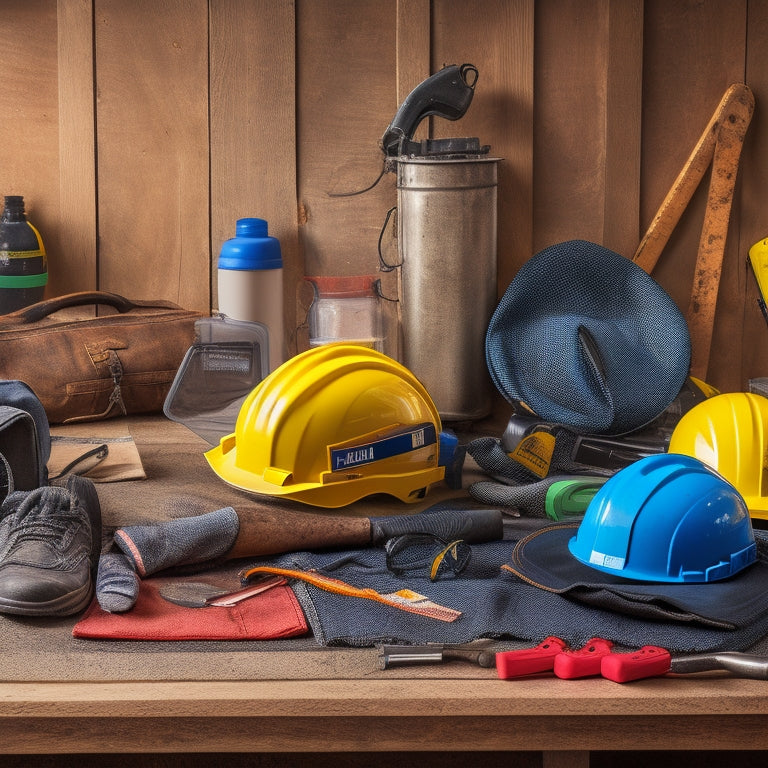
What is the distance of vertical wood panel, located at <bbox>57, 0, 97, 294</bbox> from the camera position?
Answer: 7.98 ft

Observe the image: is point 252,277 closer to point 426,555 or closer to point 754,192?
point 426,555

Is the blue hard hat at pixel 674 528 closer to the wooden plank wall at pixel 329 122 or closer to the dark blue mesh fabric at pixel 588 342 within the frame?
the dark blue mesh fabric at pixel 588 342

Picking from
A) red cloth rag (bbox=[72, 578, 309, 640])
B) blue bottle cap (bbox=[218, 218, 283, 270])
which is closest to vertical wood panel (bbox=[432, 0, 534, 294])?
blue bottle cap (bbox=[218, 218, 283, 270])

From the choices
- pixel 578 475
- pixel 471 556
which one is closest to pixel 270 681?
pixel 471 556

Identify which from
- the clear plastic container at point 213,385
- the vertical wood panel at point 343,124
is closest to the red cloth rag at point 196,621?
the clear plastic container at point 213,385

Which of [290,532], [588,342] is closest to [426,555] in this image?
[290,532]

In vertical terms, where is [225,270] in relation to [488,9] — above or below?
below

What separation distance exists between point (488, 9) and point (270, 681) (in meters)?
1.73

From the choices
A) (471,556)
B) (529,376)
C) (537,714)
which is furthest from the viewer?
(529,376)

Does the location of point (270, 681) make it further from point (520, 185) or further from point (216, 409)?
point (520, 185)

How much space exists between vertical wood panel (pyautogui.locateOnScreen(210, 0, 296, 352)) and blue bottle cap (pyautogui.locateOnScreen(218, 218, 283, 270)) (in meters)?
0.11

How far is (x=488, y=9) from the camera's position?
243cm

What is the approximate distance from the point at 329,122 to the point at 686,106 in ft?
2.62

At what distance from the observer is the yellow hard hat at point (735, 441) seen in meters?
1.69
